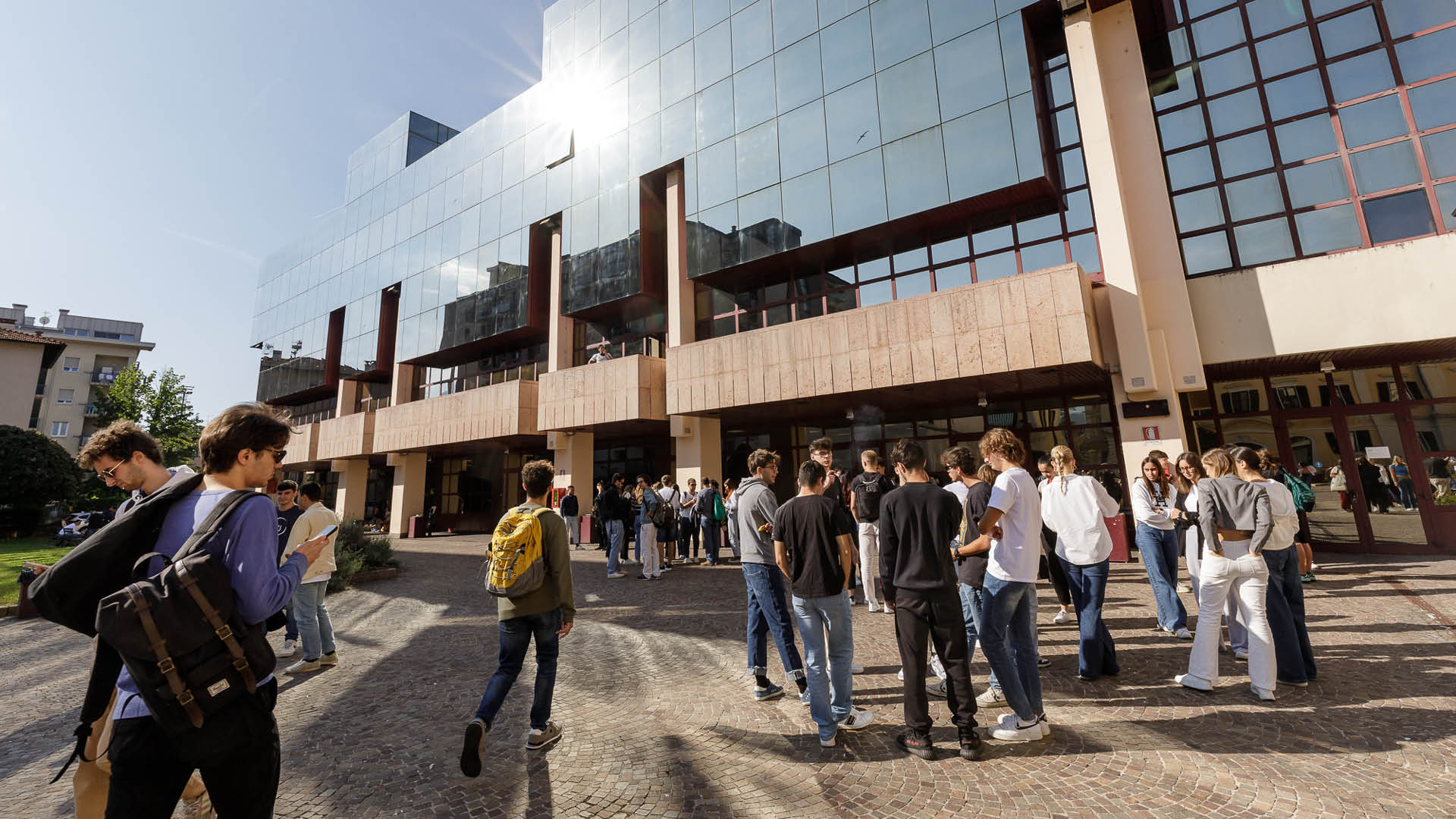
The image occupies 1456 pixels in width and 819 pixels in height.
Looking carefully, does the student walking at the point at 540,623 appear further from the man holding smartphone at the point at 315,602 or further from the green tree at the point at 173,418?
the green tree at the point at 173,418

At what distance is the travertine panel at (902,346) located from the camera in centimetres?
1074

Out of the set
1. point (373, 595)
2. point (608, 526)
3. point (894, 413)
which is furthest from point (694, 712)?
point (894, 413)

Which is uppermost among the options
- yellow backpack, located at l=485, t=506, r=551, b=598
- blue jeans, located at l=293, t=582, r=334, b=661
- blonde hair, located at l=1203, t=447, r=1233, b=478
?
blonde hair, located at l=1203, t=447, r=1233, b=478

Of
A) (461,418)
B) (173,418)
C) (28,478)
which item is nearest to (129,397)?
(173,418)

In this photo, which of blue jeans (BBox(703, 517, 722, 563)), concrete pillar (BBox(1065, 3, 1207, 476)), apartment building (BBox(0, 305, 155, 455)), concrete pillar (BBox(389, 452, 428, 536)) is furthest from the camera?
apartment building (BBox(0, 305, 155, 455))

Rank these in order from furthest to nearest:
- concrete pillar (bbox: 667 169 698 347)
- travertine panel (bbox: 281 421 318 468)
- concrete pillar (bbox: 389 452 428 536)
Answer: travertine panel (bbox: 281 421 318 468)
concrete pillar (bbox: 389 452 428 536)
concrete pillar (bbox: 667 169 698 347)

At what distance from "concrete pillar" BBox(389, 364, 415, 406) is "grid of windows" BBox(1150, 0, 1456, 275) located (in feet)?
93.8

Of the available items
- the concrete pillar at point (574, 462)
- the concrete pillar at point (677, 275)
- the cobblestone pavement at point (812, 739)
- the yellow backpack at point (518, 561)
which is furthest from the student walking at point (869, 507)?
the concrete pillar at point (574, 462)

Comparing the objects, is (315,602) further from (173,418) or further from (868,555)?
(173,418)

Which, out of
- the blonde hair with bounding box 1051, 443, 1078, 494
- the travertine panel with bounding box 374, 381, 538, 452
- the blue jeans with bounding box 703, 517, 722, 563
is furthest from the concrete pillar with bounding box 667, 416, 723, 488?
the blonde hair with bounding box 1051, 443, 1078, 494

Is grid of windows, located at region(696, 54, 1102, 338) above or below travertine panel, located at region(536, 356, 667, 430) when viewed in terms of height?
above

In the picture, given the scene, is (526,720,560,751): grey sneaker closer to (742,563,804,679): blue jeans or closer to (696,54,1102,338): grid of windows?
(742,563,804,679): blue jeans

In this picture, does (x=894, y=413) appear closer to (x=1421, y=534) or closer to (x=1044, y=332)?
(x=1044, y=332)

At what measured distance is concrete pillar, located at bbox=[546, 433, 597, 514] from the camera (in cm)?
1914
